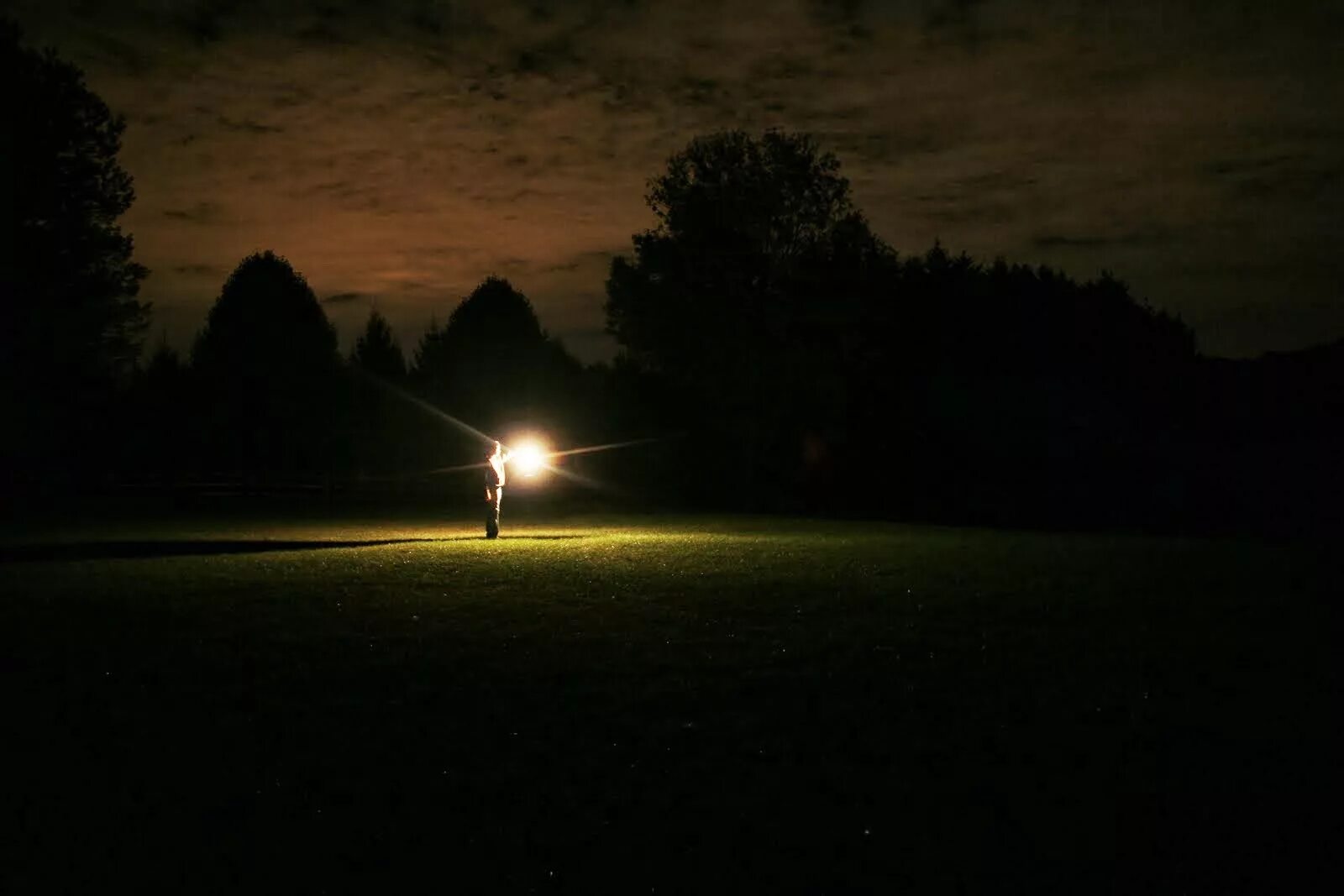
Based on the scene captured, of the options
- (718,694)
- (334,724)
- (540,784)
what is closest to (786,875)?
(540,784)

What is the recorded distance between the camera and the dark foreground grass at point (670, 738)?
5.69m

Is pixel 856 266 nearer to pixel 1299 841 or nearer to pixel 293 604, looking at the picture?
pixel 293 604

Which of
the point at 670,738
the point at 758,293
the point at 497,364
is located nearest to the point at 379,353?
the point at 497,364

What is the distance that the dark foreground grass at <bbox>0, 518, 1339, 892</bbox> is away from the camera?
18.7 ft

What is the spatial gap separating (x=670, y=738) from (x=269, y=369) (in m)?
71.7

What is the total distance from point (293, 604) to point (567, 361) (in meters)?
87.3

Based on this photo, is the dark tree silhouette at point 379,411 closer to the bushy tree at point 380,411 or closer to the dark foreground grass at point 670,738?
the bushy tree at point 380,411

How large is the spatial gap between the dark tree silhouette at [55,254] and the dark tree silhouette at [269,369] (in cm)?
2178

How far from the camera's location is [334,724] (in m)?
8.20

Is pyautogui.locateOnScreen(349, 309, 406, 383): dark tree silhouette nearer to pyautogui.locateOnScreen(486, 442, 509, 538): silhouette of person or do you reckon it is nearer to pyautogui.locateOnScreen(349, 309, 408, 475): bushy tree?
pyautogui.locateOnScreen(349, 309, 408, 475): bushy tree

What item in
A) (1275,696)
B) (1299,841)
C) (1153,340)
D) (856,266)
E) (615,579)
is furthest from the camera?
(1153,340)

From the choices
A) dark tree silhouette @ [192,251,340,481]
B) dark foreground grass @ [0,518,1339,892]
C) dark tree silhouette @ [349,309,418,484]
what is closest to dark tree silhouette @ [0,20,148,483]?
dark tree silhouette @ [349,309,418,484]

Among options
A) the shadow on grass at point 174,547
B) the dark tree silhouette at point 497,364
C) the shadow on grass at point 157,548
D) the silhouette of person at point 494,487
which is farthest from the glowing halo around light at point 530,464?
the dark tree silhouette at point 497,364

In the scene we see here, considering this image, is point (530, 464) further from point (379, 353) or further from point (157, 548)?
point (379, 353)
